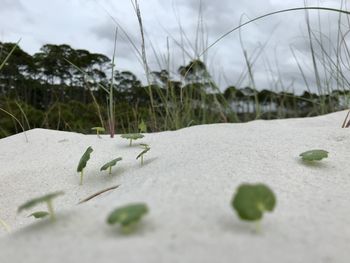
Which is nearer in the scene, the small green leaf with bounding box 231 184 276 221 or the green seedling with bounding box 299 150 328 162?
the small green leaf with bounding box 231 184 276 221

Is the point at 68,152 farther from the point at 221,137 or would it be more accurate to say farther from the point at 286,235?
the point at 286,235

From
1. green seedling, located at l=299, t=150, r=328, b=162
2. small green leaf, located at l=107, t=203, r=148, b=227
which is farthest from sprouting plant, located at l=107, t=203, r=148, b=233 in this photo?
green seedling, located at l=299, t=150, r=328, b=162

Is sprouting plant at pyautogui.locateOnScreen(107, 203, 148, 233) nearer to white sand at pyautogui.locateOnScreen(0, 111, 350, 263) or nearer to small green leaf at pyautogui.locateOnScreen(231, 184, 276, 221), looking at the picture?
white sand at pyautogui.locateOnScreen(0, 111, 350, 263)

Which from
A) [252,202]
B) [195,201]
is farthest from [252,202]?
[195,201]

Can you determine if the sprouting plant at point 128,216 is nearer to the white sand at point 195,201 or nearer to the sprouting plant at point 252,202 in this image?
the white sand at point 195,201

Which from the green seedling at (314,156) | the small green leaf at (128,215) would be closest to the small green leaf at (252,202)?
the small green leaf at (128,215)

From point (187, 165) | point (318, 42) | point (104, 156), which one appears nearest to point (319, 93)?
point (318, 42)
